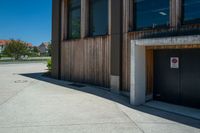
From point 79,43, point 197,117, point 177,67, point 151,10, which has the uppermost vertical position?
point 151,10

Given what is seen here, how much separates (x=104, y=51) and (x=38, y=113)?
5.25 meters

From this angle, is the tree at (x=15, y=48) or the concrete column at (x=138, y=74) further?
the tree at (x=15, y=48)

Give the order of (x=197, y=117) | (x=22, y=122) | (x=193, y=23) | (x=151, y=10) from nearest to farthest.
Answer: (x=22, y=122) → (x=197, y=117) → (x=193, y=23) → (x=151, y=10)

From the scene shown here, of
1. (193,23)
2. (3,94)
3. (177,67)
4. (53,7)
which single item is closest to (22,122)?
(3,94)

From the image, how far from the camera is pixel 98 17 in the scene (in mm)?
12648

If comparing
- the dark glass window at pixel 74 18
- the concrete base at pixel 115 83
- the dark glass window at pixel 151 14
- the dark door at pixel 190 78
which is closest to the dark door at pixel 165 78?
the dark door at pixel 190 78

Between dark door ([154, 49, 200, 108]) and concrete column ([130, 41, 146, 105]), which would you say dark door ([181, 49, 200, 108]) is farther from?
concrete column ([130, 41, 146, 105])

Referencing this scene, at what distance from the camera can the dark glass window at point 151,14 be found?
912 cm

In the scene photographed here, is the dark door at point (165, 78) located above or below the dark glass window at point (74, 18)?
below

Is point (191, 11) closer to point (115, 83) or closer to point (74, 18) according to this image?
point (115, 83)

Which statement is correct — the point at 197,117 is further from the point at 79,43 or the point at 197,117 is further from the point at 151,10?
the point at 79,43

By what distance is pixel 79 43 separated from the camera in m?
13.7

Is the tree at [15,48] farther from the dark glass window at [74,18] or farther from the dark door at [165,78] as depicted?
the dark door at [165,78]

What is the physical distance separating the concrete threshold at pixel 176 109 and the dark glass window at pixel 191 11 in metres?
2.99
